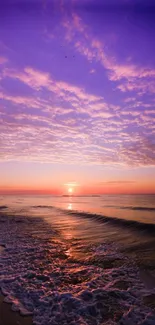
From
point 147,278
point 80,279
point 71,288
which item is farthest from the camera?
point 147,278

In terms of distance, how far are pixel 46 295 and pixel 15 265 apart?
3261 mm

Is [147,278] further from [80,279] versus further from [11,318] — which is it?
[11,318]

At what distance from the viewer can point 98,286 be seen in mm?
7547

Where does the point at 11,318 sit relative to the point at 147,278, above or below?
above

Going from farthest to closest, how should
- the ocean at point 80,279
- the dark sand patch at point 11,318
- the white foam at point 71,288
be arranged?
the ocean at point 80,279
the white foam at point 71,288
the dark sand patch at point 11,318

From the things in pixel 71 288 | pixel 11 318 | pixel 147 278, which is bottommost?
pixel 147 278

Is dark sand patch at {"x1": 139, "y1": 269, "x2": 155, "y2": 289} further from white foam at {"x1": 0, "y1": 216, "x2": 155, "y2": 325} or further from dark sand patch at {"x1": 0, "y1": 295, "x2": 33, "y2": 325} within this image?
dark sand patch at {"x1": 0, "y1": 295, "x2": 33, "y2": 325}

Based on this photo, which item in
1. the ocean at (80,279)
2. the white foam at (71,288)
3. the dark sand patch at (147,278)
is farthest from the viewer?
the dark sand patch at (147,278)

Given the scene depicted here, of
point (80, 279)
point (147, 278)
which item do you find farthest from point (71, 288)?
point (147, 278)

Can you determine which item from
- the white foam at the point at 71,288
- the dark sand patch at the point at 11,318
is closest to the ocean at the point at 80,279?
the white foam at the point at 71,288

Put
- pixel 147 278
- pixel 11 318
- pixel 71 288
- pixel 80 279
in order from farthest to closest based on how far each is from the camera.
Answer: pixel 147 278 < pixel 80 279 < pixel 71 288 < pixel 11 318

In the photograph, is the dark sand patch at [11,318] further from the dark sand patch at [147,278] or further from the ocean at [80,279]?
the dark sand patch at [147,278]

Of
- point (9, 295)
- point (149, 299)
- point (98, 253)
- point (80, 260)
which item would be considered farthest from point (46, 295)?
point (98, 253)

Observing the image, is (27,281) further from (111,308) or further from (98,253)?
(98,253)
